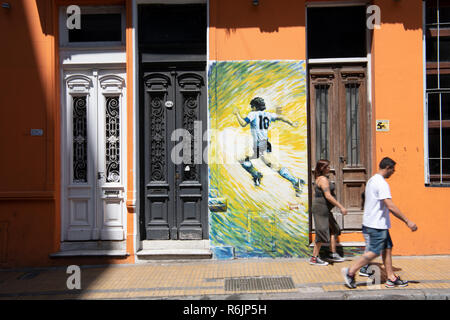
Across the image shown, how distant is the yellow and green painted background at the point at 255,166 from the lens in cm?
705

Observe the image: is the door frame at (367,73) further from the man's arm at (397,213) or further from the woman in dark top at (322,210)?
the man's arm at (397,213)

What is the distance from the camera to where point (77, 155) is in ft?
24.9

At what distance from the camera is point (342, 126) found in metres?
7.40

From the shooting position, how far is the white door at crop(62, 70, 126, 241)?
749 centimetres

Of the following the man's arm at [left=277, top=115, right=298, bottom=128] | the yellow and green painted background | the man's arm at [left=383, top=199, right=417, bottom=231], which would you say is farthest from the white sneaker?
the man's arm at [left=277, top=115, right=298, bottom=128]

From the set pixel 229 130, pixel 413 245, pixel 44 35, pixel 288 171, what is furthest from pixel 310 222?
pixel 44 35

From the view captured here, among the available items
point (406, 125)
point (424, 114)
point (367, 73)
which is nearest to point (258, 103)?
point (367, 73)

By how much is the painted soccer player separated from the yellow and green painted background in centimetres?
8

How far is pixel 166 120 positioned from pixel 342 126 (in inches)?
139

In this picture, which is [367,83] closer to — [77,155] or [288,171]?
[288,171]

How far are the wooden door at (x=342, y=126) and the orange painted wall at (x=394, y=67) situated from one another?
32cm

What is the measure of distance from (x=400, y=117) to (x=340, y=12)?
2435 mm

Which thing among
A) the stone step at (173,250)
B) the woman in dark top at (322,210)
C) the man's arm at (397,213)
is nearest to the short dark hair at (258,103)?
the woman in dark top at (322,210)

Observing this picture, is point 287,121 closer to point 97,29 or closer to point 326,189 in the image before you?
point 326,189
